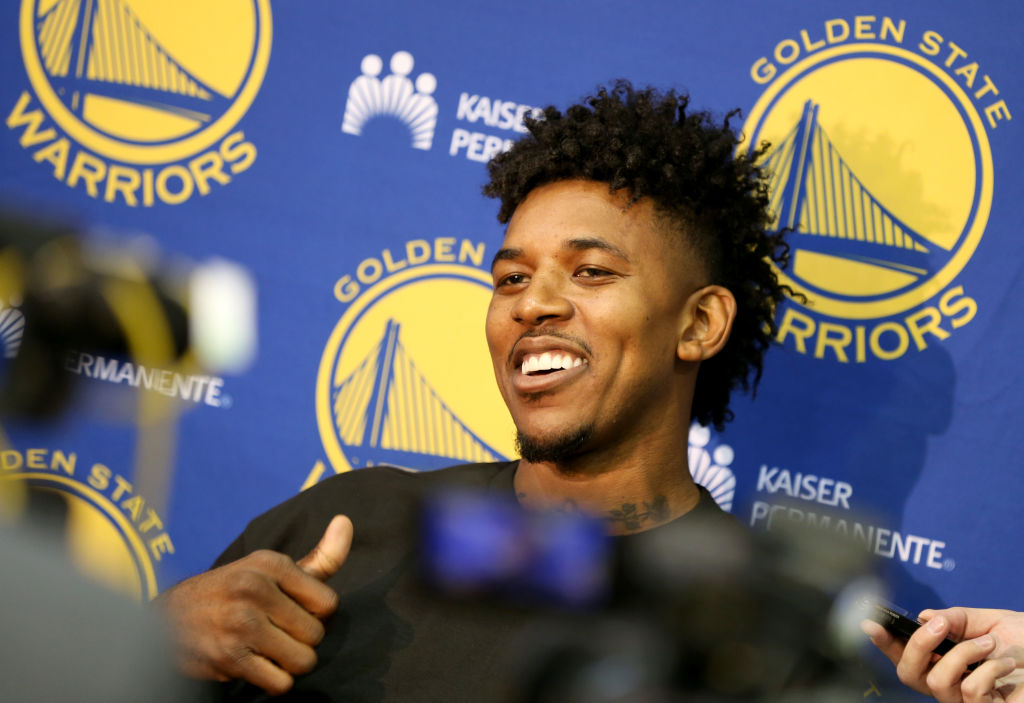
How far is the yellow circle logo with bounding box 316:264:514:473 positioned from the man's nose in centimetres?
43

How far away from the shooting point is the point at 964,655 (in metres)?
1.13

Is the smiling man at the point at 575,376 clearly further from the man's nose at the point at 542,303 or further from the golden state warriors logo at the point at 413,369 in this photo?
the golden state warriors logo at the point at 413,369

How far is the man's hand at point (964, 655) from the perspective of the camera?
112 cm

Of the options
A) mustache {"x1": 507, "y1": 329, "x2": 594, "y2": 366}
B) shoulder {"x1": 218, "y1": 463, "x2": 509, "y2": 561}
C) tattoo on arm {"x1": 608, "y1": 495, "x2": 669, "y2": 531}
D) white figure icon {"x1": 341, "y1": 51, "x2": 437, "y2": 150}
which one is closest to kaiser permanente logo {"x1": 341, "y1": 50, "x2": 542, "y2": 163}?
white figure icon {"x1": 341, "y1": 51, "x2": 437, "y2": 150}

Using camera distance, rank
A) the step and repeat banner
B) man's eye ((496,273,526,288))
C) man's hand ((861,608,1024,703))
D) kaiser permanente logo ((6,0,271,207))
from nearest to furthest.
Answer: man's hand ((861,608,1024,703)) → man's eye ((496,273,526,288)) → the step and repeat banner → kaiser permanente logo ((6,0,271,207))

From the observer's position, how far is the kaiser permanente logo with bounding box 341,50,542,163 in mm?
1931

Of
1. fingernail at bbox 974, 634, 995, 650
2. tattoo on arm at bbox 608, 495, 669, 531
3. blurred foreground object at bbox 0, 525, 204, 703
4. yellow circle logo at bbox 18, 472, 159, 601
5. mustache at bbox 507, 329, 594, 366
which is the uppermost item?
mustache at bbox 507, 329, 594, 366

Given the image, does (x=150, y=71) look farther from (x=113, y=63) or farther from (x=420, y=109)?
(x=420, y=109)

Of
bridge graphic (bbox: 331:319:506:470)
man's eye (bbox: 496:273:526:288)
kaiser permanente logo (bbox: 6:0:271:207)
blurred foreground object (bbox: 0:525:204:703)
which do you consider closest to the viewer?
blurred foreground object (bbox: 0:525:204:703)

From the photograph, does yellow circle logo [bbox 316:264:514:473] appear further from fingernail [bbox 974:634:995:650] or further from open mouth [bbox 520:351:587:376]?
fingernail [bbox 974:634:995:650]

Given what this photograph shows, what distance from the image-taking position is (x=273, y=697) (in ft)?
4.26

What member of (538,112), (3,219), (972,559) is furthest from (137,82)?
(972,559)

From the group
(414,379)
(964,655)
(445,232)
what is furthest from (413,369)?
(964,655)

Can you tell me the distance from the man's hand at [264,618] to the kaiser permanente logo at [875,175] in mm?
980
